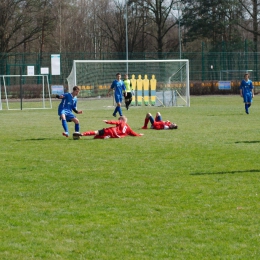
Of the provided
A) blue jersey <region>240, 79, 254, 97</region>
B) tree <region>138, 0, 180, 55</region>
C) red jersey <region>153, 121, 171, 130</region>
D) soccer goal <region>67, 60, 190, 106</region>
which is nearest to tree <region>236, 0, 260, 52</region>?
tree <region>138, 0, 180, 55</region>

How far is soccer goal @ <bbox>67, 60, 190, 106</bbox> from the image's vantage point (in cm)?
3834

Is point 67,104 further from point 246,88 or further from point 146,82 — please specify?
point 146,82

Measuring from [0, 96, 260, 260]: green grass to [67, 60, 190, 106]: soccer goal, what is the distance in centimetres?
2162

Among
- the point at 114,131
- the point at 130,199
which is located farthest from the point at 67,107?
the point at 130,199

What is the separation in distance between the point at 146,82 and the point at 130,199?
29685 millimetres

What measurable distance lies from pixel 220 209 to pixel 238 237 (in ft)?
4.58

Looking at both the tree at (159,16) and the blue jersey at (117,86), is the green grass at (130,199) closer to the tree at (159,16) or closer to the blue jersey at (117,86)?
the blue jersey at (117,86)

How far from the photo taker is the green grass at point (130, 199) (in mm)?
6773

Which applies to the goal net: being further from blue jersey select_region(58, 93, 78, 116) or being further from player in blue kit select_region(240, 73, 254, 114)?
blue jersey select_region(58, 93, 78, 116)

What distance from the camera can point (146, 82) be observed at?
38625mm

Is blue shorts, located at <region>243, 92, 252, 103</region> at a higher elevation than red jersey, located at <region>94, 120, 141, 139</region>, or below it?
higher

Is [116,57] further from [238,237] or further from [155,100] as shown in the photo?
[238,237]

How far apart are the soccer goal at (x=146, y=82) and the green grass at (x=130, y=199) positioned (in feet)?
70.9

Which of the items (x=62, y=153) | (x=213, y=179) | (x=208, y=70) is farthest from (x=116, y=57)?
(x=213, y=179)
